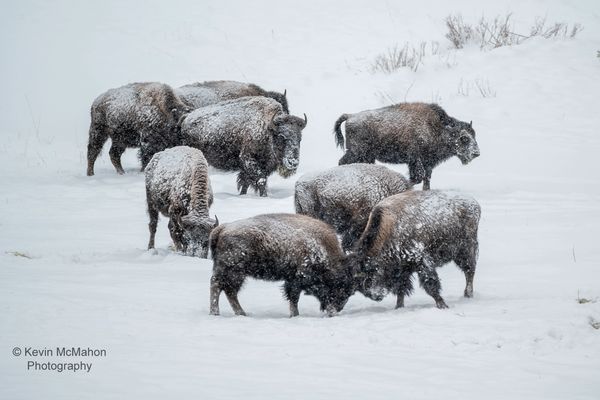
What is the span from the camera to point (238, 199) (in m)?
13.0

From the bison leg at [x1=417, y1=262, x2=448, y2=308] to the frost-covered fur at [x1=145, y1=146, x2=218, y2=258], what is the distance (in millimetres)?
2579

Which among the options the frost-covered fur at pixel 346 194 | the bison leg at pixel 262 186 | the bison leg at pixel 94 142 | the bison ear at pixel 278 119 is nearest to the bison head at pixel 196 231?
the frost-covered fur at pixel 346 194

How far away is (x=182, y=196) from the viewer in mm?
10102

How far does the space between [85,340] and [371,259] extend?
9.49 ft

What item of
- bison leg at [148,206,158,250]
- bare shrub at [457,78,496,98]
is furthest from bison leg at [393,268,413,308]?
bare shrub at [457,78,496,98]

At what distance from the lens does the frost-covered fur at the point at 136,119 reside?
47.9 feet

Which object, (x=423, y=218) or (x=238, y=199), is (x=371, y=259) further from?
(x=238, y=199)

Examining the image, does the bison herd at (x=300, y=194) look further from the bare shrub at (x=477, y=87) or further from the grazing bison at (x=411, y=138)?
the bare shrub at (x=477, y=87)

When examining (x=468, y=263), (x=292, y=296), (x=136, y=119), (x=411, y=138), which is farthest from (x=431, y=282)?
(x=136, y=119)

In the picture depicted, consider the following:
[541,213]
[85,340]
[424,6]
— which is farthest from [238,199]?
[424,6]

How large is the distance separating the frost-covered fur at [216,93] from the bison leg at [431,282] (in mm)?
8540

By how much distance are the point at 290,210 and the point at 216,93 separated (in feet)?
16.5

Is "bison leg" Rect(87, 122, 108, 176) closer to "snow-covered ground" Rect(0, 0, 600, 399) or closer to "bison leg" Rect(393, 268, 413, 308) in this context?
"snow-covered ground" Rect(0, 0, 600, 399)

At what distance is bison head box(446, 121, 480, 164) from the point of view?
44.2ft
